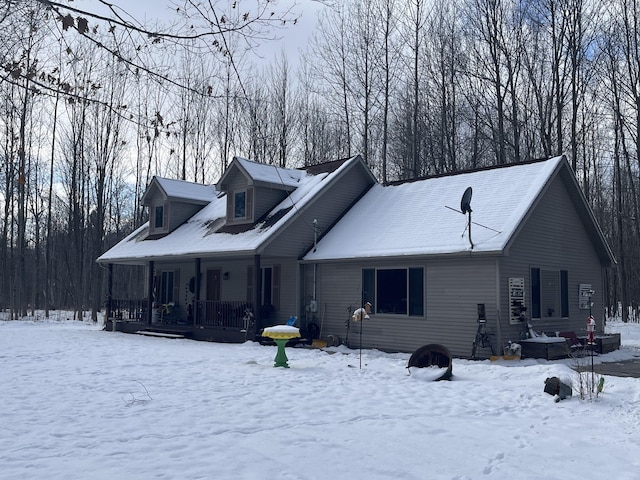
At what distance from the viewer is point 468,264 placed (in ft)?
47.2

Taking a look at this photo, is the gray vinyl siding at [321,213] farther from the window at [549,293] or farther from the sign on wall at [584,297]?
the sign on wall at [584,297]

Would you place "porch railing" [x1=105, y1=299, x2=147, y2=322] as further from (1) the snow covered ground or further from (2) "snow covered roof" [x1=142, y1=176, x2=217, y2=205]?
(1) the snow covered ground

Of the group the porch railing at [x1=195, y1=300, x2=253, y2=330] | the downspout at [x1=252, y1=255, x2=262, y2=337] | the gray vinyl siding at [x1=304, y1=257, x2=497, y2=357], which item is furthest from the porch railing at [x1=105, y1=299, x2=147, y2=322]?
the gray vinyl siding at [x1=304, y1=257, x2=497, y2=357]

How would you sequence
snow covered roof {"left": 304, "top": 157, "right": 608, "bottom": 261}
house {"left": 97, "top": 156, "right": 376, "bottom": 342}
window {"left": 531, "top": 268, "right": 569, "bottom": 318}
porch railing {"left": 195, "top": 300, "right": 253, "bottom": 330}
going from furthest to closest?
porch railing {"left": 195, "top": 300, "right": 253, "bottom": 330} < house {"left": 97, "top": 156, "right": 376, "bottom": 342} < window {"left": 531, "top": 268, "right": 569, "bottom": 318} < snow covered roof {"left": 304, "top": 157, "right": 608, "bottom": 261}

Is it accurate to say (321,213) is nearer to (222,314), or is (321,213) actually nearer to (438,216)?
(438,216)

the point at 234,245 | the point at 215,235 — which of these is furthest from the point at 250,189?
the point at 234,245

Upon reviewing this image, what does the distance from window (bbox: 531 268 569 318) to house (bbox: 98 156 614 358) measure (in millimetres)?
35

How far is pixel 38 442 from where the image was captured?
6.10m

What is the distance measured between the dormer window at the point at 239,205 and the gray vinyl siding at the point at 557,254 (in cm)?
908

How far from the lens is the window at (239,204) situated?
65.3 feet

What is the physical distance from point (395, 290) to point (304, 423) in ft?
29.8

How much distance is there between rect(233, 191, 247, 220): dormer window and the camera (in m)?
19.9

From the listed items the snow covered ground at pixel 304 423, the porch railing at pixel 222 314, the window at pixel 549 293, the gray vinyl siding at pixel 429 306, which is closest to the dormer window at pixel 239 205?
the porch railing at pixel 222 314

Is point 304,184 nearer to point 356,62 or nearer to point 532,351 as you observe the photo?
point 532,351
